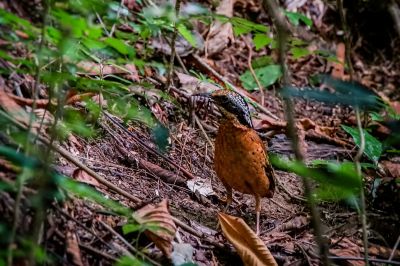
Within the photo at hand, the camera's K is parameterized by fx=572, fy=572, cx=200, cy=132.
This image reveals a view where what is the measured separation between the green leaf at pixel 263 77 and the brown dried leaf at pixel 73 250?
162 inches

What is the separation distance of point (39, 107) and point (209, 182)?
1.57m

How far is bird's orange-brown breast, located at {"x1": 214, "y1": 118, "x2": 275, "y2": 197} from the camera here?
A: 3.52 m

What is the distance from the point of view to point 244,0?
744cm

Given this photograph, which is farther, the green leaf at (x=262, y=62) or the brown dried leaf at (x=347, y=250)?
the green leaf at (x=262, y=62)

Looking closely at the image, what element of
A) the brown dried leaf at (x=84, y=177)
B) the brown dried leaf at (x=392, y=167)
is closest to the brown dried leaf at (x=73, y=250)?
the brown dried leaf at (x=84, y=177)

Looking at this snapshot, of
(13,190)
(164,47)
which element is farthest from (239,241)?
(164,47)

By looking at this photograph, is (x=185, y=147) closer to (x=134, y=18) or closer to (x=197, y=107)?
(x=197, y=107)

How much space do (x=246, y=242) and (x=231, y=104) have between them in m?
0.98

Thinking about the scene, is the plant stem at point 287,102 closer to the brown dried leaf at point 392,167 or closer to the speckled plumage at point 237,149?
the speckled plumage at point 237,149

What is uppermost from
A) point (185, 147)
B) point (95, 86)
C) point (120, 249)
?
point (185, 147)

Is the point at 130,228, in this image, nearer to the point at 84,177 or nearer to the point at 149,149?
the point at 84,177

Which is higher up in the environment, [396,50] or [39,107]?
[396,50]

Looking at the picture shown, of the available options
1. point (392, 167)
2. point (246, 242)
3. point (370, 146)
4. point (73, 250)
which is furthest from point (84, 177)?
point (392, 167)

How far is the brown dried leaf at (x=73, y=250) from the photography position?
226 centimetres
